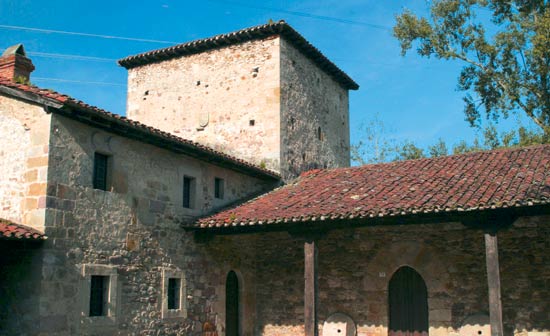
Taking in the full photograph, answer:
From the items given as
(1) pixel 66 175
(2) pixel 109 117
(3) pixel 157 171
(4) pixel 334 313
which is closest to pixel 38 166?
(1) pixel 66 175

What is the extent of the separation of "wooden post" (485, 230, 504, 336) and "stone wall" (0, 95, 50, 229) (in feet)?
23.8

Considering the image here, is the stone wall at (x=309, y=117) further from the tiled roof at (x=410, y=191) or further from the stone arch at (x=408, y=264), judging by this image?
the stone arch at (x=408, y=264)

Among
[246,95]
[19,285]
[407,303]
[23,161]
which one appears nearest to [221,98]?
[246,95]

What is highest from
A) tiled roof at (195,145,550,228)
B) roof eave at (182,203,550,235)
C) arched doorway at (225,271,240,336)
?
tiled roof at (195,145,550,228)

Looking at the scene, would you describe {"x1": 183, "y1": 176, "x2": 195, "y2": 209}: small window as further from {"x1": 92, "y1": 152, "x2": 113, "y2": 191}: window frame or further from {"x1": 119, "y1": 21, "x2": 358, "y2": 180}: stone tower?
{"x1": 119, "y1": 21, "x2": 358, "y2": 180}: stone tower

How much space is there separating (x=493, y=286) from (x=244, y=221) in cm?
472

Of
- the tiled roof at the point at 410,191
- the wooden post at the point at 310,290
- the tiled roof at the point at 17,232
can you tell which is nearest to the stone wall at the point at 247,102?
the tiled roof at the point at 410,191

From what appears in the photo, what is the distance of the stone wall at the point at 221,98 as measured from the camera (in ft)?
52.6

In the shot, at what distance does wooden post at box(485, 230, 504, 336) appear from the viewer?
955cm

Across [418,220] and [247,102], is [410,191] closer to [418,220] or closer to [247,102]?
[418,220]

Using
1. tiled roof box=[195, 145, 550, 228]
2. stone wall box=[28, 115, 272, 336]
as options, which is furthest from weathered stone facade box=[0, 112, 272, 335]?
tiled roof box=[195, 145, 550, 228]

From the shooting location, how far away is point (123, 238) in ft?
34.4

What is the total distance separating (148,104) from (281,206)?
7566mm

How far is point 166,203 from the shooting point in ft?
38.7
